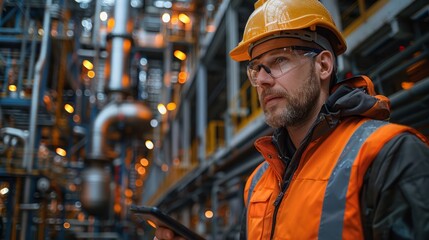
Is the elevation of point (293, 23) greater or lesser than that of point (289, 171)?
greater

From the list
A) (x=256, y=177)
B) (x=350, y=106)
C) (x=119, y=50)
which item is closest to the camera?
(x=350, y=106)

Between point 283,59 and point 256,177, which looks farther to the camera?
point 256,177

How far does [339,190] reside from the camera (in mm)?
1358

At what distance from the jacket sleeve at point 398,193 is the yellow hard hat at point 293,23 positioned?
0.71 metres

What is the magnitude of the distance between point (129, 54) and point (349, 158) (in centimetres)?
1063

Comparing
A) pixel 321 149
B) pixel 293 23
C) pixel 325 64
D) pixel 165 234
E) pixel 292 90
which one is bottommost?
pixel 165 234

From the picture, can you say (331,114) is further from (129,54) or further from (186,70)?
(186,70)

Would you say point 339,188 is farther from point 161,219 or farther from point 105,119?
point 105,119

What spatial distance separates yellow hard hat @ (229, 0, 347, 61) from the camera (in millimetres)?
1806

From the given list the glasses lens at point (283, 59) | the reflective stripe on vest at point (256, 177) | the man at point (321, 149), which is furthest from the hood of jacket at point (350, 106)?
the reflective stripe on vest at point (256, 177)

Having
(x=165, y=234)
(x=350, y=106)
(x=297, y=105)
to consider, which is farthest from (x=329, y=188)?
(x=165, y=234)

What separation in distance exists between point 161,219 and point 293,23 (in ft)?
3.33

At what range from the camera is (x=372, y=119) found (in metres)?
1.54

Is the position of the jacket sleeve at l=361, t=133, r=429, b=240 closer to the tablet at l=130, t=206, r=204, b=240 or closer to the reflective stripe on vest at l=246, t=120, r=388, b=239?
the reflective stripe on vest at l=246, t=120, r=388, b=239
